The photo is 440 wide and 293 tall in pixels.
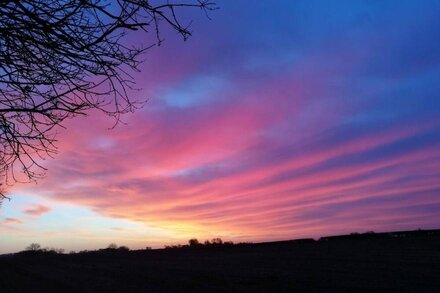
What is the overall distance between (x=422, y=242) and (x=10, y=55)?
32.2 metres

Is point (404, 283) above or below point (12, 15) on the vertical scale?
below

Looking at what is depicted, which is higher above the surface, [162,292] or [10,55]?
[10,55]

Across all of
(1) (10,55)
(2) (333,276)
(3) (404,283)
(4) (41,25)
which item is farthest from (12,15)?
(2) (333,276)

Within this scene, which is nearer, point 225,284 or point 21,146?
point 21,146

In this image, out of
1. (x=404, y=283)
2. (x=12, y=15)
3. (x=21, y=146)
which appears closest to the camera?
(x=12, y=15)

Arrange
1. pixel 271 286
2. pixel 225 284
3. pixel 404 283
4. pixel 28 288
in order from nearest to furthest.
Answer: pixel 404 283 → pixel 271 286 → pixel 225 284 → pixel 28 288

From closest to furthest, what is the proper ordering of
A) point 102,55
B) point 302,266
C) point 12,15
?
1. point 12,15
2. point 102,55
3. point 302,266

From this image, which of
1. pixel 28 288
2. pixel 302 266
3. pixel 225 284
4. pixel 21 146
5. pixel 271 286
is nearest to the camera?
pixel 21 146

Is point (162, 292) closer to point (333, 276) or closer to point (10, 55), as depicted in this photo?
point (333, 276)

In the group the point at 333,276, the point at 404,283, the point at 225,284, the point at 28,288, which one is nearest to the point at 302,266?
the point at 333,276

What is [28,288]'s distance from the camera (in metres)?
22.3

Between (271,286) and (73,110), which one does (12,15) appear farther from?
(271,286)

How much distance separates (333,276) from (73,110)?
618 inches

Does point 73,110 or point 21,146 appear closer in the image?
point 73,110
